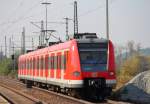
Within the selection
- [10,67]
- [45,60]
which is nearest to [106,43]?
[45,60]

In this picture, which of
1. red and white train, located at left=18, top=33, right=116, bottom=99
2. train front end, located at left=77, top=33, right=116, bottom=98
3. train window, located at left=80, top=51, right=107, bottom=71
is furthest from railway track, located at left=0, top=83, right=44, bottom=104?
train window, located at left=80, top=51, right=107, bottom=71

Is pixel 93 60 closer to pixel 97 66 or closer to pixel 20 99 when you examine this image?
pixel 97 66

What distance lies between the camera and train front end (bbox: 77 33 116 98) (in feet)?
76.4

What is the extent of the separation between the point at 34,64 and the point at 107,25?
1260 cm

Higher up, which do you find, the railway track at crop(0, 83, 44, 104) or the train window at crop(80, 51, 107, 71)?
the train window at crop(80, 51, 107, 71)

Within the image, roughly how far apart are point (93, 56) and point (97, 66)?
0.55m

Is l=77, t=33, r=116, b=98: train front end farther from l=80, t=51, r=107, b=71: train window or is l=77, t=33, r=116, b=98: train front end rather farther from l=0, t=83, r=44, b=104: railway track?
l=0, t=83, r=44, b=104: railway track

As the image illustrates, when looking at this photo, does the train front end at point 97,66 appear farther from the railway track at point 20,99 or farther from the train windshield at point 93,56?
the railway track at point 20,99

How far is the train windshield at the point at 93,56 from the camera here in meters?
23.5

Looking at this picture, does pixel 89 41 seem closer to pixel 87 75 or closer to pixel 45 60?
pixel 87 75

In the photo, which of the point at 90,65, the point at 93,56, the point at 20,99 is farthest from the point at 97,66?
the point at 20,99

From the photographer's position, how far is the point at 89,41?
24.0 m

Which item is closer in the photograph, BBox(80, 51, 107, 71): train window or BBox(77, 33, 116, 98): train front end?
BBox(77, 33, 116, 98): train front end

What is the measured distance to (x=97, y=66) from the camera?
23547 millimetres
